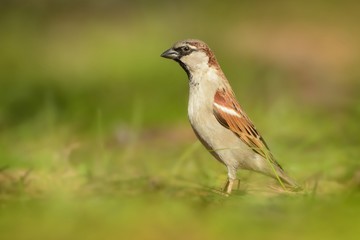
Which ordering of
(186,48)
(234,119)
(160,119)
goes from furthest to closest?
(160,119) < (186,48) < (234,119)

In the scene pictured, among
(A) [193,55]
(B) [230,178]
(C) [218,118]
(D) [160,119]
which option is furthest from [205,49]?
(D) [160,119]

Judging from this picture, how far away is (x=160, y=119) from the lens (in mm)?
7945

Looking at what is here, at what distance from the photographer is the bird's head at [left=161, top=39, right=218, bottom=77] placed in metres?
5.03

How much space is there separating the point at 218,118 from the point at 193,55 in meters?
0.41

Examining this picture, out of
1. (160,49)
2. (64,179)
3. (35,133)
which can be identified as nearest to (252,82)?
(160,49)

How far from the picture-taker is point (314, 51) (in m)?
13.6

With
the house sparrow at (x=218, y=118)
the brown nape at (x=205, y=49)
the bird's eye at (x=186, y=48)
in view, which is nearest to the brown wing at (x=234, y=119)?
the house sparrow at (x=218, y=118)

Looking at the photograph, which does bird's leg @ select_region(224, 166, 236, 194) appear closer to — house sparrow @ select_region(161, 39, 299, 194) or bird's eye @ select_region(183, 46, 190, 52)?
house sparrow @ select_region(161, 39, 299, 194)

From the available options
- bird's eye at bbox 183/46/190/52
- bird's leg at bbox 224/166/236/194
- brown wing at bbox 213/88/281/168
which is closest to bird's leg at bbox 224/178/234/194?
bird's leg at bbox 224/166/236/194

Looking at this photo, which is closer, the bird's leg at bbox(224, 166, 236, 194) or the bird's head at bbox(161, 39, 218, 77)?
the bird's leg at bbox(224, 166, 236, 194)

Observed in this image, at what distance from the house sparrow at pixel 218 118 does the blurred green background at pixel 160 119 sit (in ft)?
0.41

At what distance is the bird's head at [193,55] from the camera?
5.03 metres

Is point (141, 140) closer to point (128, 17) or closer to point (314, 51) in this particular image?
point (314, 51)

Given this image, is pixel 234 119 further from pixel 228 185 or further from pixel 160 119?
pixel 160 119
